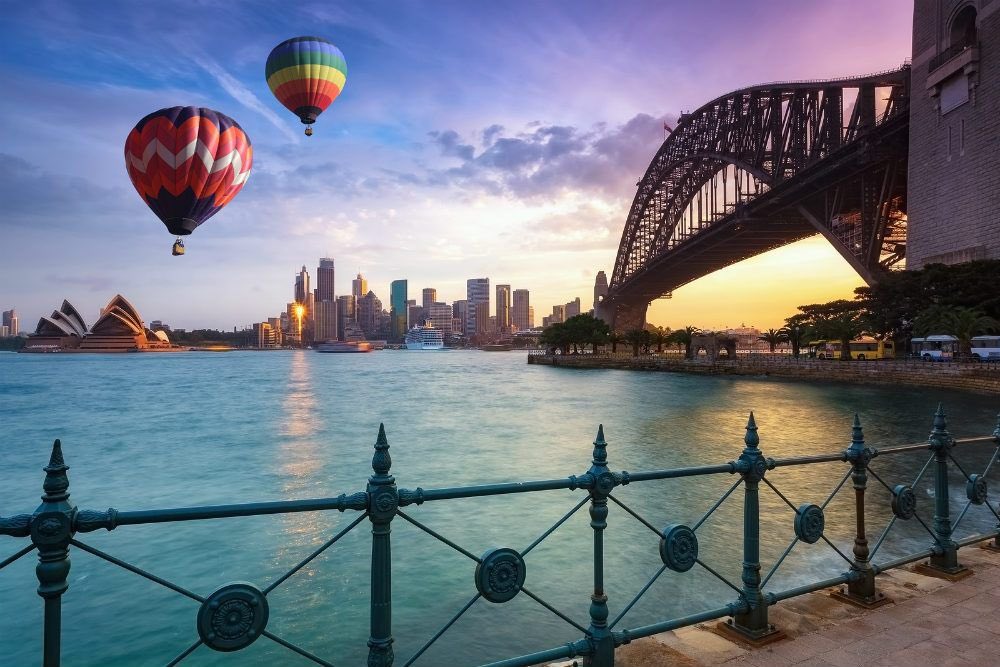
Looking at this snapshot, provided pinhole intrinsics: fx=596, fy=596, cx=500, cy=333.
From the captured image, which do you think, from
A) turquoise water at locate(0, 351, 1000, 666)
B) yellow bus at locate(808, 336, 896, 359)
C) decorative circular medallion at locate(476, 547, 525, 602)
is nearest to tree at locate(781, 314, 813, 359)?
yellow bus at locate(808, 336, 896, 359)

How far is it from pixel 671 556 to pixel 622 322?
128 metres

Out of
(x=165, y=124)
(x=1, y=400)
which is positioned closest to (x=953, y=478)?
(x=165, y=124)

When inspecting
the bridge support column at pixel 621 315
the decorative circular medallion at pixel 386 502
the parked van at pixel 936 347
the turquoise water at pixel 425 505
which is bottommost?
the turquoise water at pixel 425 505

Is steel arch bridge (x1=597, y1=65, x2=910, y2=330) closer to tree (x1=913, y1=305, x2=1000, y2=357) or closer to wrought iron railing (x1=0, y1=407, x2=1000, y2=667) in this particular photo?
tree (x1=913, y1=305, x2=1000, y2=357)

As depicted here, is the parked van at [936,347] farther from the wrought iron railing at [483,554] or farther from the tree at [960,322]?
the wrought iron railing at [483,554]

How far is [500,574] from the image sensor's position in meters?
3.63

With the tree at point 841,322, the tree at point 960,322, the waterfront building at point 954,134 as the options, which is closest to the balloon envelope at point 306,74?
the tree at point 960,322

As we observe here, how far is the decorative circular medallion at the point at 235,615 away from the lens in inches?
118

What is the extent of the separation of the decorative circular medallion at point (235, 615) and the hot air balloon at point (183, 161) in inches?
1198

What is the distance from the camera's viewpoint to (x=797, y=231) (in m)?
81.1

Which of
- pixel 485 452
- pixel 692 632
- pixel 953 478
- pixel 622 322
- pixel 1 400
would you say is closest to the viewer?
pixel 692 632

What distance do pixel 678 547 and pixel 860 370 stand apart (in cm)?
5277

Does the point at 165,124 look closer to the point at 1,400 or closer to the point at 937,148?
the point at 1,400

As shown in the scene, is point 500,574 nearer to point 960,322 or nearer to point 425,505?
point 425,505
